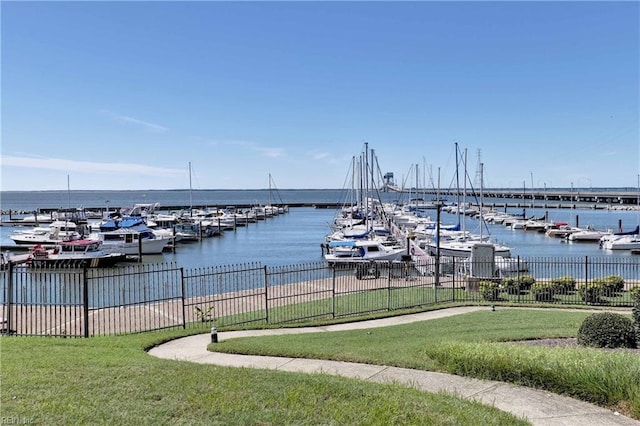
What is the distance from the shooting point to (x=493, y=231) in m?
96.2

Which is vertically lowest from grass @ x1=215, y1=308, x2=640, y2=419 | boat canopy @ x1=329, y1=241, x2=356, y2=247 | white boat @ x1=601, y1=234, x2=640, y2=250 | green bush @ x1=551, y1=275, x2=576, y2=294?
white boat @ x1=601, y1=234, x2=640, y2=250

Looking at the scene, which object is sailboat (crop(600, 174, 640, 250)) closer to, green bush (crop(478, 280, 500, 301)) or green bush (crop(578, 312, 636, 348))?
green bush (crop(478, 280, 500, 301))

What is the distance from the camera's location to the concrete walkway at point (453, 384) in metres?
7.78

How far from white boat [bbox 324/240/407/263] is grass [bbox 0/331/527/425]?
132 ft

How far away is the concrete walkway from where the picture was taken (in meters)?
7.78

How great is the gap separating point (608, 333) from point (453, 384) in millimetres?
4850

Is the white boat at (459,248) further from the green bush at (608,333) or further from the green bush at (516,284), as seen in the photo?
the green bush at (608,333)

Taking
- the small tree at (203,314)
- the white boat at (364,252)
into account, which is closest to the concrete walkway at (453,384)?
the small tree at (203,314)

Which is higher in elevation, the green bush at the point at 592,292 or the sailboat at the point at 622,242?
the green bush at the point at 592,292

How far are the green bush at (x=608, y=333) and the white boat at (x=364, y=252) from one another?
36.8 meters

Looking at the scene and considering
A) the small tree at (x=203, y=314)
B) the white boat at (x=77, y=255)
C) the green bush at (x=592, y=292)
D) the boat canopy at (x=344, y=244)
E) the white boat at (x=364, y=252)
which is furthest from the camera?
the boat canopy at (x=344, y=244)

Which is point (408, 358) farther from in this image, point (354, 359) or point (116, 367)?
point (116, 367)

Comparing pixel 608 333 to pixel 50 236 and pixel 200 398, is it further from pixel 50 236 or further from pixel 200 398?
pixel 50 236

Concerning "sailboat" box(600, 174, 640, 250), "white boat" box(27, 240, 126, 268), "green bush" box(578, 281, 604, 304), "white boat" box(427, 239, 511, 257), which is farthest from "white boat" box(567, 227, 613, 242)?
"white boat" box(27, 240, 126, 268)
